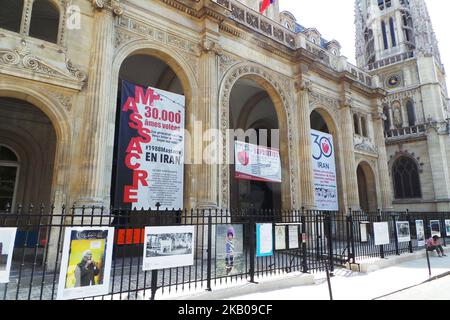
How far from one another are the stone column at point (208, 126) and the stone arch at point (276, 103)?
47cm

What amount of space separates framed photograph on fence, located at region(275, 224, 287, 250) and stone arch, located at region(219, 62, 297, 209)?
4969 millimetres

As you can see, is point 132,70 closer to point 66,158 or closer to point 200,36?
point 200,36

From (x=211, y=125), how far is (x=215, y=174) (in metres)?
1.97

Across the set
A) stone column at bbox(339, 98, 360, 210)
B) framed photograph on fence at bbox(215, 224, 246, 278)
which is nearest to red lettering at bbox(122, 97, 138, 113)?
framed photograph on fence at bbox(215, 224, 246, 278)

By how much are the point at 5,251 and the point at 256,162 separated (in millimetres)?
10034

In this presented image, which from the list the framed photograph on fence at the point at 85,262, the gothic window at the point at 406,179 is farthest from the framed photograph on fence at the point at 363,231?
the gothic window at the point at 406,179

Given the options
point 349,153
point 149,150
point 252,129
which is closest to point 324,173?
point 349,153

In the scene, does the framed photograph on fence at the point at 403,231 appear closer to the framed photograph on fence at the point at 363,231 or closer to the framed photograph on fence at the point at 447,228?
the framed photograph on fence at the point at 363,231

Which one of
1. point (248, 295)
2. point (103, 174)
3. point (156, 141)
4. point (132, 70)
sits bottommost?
point (248, 295)

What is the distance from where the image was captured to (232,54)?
13.1 meters

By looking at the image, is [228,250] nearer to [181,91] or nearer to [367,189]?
[181,91]

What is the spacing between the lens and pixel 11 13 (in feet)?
37.6

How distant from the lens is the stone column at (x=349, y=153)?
17.0 metres

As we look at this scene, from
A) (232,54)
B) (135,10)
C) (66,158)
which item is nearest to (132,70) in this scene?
(135,10)
